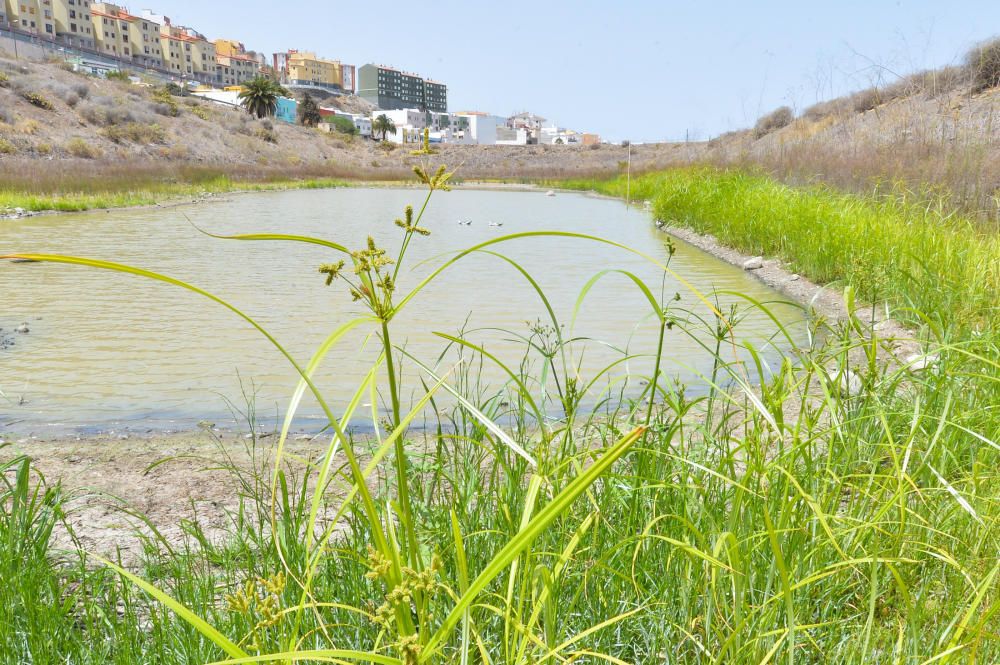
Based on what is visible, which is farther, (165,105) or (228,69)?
(228,69)

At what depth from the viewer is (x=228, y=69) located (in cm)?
10225

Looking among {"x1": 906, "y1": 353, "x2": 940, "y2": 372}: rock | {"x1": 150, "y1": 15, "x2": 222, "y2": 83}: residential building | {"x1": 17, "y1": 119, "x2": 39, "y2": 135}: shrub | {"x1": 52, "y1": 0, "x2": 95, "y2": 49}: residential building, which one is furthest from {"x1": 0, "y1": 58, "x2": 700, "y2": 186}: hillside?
{"x1": 150, "y1": 15, "x2": 222, "y2": 83}: residential building

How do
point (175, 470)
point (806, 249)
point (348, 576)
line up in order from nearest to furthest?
point (348, 576)
point (175, 470)
point (806, 249)

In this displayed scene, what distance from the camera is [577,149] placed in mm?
53906

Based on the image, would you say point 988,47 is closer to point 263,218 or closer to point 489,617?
point 263,218

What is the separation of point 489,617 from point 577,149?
54.6m

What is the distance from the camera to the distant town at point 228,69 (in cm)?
7312

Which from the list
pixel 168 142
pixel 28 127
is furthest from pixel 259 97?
pixel 28 127

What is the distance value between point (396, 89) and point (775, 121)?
12016cm

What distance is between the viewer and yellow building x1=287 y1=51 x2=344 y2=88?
116m

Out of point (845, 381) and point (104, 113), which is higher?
point (104, 113)

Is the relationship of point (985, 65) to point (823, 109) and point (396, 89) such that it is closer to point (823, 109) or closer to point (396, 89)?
point (823, 109)

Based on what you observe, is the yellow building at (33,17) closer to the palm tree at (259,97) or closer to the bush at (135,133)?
the palm tree at (259,97)

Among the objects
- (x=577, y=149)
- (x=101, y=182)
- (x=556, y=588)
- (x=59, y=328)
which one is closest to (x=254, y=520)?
(x=556, y=588)
